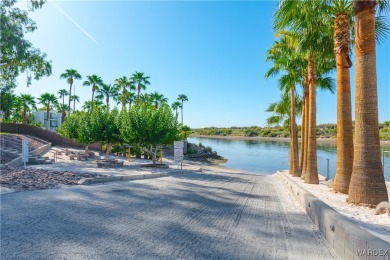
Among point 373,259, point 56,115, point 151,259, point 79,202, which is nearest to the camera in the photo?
point 373,259

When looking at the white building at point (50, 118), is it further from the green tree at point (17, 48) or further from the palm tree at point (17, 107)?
the green tree at point (17, 48)

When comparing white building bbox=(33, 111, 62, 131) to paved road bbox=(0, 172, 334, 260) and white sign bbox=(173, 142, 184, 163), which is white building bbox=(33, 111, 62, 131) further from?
paved road bbox=(0, 172, 334, 260)

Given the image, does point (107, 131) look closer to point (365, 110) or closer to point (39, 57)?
point (39, 57)

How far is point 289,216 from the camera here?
686cm

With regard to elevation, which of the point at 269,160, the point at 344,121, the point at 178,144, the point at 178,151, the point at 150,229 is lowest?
the point at 269,160

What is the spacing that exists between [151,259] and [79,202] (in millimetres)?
4337

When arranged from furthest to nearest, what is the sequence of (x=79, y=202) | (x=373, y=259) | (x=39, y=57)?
1. (x=39, y=57)
2. (x=79, y=202)
3. (x=373, y=259)

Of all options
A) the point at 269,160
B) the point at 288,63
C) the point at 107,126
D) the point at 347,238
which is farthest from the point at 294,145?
the point at 269,160

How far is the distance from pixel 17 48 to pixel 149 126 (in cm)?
938

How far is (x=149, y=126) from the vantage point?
66.5 feet

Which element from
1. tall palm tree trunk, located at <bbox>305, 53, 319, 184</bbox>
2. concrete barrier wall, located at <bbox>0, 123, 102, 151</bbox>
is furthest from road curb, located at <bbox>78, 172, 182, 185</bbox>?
concrete barrier wall, located at <bbox>0, 123, 102, 151</bbox>

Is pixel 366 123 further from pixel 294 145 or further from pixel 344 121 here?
pixel 294 145

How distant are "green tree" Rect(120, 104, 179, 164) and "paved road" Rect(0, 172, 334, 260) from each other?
479 inches

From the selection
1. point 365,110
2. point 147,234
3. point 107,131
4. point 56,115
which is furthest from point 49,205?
point 56,115
